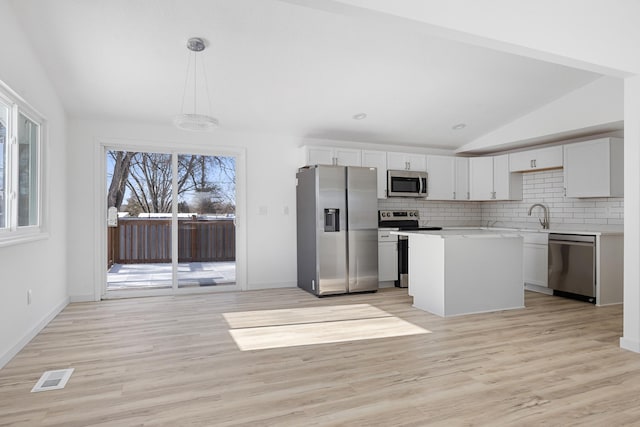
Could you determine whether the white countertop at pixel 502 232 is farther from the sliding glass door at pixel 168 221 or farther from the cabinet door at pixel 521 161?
the sliding glass door at pixel 168 221

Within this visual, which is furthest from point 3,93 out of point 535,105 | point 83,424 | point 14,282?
point 535,105

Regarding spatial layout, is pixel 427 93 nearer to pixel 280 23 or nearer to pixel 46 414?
pixel 280 23

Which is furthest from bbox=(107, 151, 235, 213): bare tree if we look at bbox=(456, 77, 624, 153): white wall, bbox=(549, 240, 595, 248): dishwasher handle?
bbox=(549, 240, 595, 248): dishwasher handle

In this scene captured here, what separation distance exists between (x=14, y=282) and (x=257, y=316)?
2084mm

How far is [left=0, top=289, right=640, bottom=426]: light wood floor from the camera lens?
2127mm

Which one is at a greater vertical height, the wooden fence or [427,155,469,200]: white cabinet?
[427,155,469,200]: white cabinet

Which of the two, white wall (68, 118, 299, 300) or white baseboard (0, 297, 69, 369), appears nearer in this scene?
white baseboard (0, 297, 69, 369)

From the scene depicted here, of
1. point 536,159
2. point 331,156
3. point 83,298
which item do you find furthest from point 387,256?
point 83,298

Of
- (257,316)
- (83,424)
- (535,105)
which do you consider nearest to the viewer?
(83,424)

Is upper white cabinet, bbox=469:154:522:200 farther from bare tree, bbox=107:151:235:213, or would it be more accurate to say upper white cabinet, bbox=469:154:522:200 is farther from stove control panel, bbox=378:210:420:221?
bare tree, bbox=107:151:235:213

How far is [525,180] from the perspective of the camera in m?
6.24

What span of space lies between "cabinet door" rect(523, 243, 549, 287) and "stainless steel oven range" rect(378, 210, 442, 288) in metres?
1.24

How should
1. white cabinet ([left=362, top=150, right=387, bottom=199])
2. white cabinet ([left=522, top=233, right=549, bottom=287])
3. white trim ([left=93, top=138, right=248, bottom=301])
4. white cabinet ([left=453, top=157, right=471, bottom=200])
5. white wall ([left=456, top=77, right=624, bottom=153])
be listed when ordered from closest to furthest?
white wall ([left=456, top=77, right=624, bottom=153])
white trim ([left=93, top=138, right=248, bottom=301])
white cabinet ([left=522, top=233, right=549, bottom=287])
white cabinet ([left=362, top=150, right=387, bottom=199])
white cabinet ([left=453, top=157, right=471, bottom=200])

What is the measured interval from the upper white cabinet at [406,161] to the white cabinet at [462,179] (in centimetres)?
65
